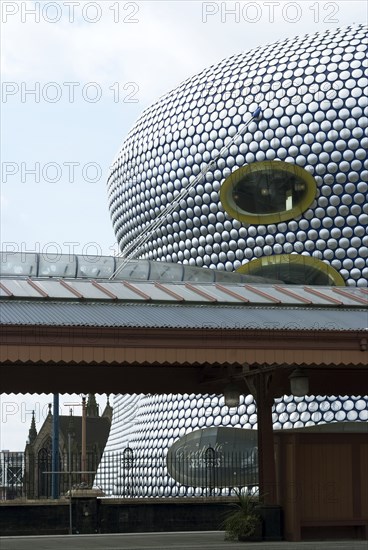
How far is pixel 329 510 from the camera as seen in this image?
17.6 metres

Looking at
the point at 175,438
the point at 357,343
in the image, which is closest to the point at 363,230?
the point at 175,438

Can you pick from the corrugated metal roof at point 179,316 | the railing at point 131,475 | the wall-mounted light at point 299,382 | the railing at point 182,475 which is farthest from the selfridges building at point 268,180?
the corrugated metal roof at point 179,316

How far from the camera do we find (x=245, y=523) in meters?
17.3

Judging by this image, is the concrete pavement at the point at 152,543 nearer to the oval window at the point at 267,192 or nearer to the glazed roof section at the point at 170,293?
the glazed roof section at the point at 170,293

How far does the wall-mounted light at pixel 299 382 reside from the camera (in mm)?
17375

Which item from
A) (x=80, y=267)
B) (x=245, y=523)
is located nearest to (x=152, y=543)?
(x=245, y=523)

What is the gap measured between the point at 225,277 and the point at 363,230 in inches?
300

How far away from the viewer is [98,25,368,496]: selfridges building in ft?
133

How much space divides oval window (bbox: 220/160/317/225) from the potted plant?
960 inches

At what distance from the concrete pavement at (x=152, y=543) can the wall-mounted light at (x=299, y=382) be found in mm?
2153

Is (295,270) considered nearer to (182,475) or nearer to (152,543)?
(182,475)

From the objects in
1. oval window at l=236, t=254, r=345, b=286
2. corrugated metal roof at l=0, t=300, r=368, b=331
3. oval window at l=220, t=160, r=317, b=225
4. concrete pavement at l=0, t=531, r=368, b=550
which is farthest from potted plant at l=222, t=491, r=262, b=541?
oval window at l=220, t=160, r=317, b=225

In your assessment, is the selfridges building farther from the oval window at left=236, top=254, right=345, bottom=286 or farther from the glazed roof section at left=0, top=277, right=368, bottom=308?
the glazed roof section at left=0, top=277, right=368, bottom=308

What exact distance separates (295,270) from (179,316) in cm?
2564
